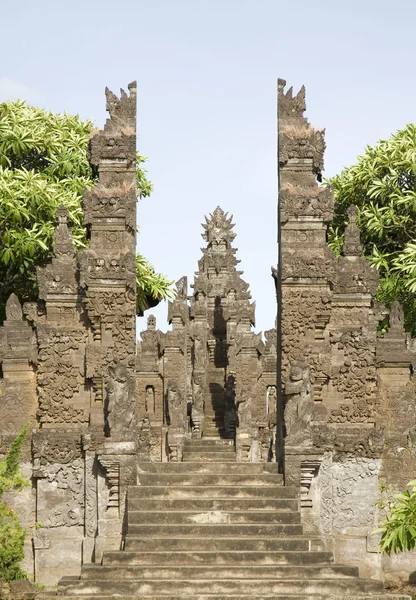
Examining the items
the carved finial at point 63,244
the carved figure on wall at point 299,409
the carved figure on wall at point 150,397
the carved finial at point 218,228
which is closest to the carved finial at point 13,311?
the carved finial at point 63,244

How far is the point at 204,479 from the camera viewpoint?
19984 millimetres

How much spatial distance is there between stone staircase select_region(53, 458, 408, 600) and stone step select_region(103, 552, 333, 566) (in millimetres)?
15

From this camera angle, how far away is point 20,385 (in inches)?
828

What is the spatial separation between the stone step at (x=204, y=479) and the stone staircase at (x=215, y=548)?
0.06 ft

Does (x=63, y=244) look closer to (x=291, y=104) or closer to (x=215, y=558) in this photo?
(x=291, y=104)

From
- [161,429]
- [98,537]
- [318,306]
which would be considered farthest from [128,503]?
[161,429]

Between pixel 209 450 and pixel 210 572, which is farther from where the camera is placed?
pixel 209 450

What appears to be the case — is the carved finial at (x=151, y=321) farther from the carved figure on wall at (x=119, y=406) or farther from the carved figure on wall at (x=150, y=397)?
the carved figure on wall at (x=119, y=406)

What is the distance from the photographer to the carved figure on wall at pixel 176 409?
29.3 meters

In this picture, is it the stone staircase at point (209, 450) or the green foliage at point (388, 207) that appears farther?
the green foliage at point (388, 207)

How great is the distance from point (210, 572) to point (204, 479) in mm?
2467

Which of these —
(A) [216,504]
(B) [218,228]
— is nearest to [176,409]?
(A) [216,504]

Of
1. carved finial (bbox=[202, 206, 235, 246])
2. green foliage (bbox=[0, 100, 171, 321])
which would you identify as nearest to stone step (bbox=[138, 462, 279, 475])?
green foliage (bbox=[0, 100, 171, 321])

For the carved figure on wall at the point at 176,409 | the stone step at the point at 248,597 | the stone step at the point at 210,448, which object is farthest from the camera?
the stone step at the point at 210,448
